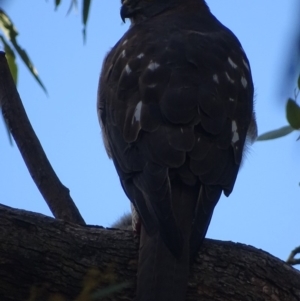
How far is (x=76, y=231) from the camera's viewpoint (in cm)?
325

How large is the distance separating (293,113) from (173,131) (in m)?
0.81

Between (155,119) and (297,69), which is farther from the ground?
(155,119)

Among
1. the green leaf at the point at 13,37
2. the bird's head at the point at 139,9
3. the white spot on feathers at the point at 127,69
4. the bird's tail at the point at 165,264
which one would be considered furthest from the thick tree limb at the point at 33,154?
the bird's head at the point at 139,9

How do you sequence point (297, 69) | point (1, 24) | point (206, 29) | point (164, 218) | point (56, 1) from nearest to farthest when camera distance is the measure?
point (297, 69) → point (164, 218) → point (56, 1) → point (1, 24) → point (206, 29)

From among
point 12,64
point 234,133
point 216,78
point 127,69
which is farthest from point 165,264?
point 12,64

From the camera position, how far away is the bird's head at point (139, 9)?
→ 5.35m

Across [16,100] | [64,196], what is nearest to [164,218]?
A: [64,196]

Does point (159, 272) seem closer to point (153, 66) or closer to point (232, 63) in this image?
point (153, 66)

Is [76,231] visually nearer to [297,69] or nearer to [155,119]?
[155,119]

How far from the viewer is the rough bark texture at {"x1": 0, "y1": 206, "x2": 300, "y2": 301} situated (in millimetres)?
3053

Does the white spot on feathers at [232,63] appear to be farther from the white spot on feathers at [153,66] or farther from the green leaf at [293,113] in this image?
the green leaf at [293,113]

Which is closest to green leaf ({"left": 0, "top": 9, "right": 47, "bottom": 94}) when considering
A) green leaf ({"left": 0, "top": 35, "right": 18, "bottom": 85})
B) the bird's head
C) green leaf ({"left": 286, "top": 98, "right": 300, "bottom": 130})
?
green leaf ({"left": 0, "top": 35, "right": 18, "bottom": 85})

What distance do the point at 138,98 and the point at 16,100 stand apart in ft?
2.40

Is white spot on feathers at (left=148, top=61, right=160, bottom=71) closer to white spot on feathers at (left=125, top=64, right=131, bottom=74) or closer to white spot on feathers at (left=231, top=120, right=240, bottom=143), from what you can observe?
white spot on feathers at (left=125, top=64, right=131, bottom=74)
